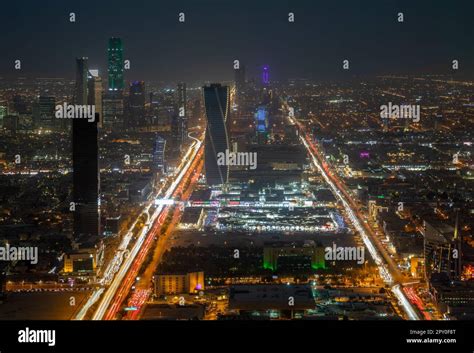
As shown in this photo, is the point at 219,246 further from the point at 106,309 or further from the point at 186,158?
the point at 186,158

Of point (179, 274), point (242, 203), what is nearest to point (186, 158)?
point (242, 203)

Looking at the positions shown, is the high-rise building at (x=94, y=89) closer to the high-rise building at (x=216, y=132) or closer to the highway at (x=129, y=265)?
the high-rise building at (x=216, y=132)

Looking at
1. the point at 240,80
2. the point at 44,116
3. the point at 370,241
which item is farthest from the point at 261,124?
the point at 370,241

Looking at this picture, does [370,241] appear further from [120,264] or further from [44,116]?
[44,116]

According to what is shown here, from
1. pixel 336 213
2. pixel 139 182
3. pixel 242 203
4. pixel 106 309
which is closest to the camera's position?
pixel 106 309

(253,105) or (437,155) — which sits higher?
(253,105)

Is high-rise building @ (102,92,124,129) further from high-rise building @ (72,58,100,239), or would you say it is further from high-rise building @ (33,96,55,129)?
high-rise building @ (72,58,100,239)

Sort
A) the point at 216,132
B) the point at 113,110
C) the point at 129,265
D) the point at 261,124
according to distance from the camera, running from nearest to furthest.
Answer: the point at 129,265 < the point at 216,132 < the point at 113,110 < the point at 261,124
